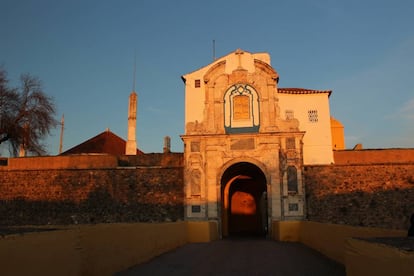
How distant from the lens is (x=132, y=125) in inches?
1116

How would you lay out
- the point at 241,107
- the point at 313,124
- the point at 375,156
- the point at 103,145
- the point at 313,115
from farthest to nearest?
the point at 103,145 < the point at 313,115 < the point at 313,124 < the point at 375,156 < the point at 241,107

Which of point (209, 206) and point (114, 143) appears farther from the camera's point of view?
point (114, 143)

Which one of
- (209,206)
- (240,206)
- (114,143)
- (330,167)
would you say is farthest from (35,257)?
(114,143)

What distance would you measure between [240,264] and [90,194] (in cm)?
1308

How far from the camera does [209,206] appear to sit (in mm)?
17859

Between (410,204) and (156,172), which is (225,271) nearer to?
(156,172)

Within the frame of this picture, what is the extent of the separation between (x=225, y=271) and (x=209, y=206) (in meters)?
9.63

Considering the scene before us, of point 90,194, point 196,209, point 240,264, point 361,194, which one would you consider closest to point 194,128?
point 196,209

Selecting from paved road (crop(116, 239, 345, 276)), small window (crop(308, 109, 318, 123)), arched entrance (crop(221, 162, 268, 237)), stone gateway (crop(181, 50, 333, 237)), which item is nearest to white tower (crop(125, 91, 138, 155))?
arched entrance (crop(221, 162, 268, 237))

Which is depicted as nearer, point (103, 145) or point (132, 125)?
point (132, 125)

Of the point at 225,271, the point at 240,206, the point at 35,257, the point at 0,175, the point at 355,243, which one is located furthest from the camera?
the point at 240,206

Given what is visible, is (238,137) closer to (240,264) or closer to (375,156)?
(375,156)

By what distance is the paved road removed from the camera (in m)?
7.99

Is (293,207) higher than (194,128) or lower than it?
lower
